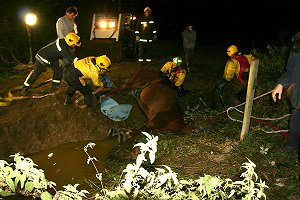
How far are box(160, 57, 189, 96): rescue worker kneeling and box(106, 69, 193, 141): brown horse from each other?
208 millimetres

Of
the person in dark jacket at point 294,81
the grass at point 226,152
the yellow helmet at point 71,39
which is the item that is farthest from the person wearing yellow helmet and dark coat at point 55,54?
the person in dark jacket at point 294,81

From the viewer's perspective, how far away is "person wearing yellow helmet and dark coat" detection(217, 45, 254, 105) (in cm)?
704

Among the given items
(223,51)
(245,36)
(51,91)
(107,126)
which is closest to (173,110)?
(107,126)

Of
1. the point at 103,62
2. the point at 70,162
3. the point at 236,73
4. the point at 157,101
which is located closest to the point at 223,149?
the point at 157,101

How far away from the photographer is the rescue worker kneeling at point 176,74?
7.47m

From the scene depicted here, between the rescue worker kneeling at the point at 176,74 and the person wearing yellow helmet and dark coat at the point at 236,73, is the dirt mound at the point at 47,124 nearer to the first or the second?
the rescue worker kneeling at the point at 176,74

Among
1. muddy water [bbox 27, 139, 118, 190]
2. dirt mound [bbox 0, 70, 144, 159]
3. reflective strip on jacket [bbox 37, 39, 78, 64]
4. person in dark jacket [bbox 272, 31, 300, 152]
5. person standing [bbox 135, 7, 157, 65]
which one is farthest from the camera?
person standing [bbox 135, 7, 157, 65]

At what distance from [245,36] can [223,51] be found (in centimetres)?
695

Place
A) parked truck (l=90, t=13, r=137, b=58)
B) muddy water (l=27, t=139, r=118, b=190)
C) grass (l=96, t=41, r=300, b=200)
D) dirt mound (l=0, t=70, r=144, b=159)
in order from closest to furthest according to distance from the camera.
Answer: grass (l=96, t=41, r=300, b=200) < muddy water (l=27, t=139, r=118, b=190) < dirt mound (l=0, t=70, r=144, b=159) < parked truck (l=90, t=13, r=137, b=58)

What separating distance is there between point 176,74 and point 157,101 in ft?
3.09

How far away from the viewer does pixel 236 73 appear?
7.17 meters

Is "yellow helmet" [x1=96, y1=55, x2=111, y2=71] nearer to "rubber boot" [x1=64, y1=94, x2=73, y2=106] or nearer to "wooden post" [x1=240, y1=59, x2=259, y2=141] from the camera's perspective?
"rubber boot" [x1=64, y1=94, x2=73, y2=106]

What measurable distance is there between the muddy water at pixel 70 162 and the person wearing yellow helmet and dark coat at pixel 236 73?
9.14 ft

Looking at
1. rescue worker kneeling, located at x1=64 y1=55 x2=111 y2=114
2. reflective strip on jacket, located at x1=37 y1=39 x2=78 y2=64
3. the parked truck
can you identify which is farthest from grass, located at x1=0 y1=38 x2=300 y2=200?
the parked truck
